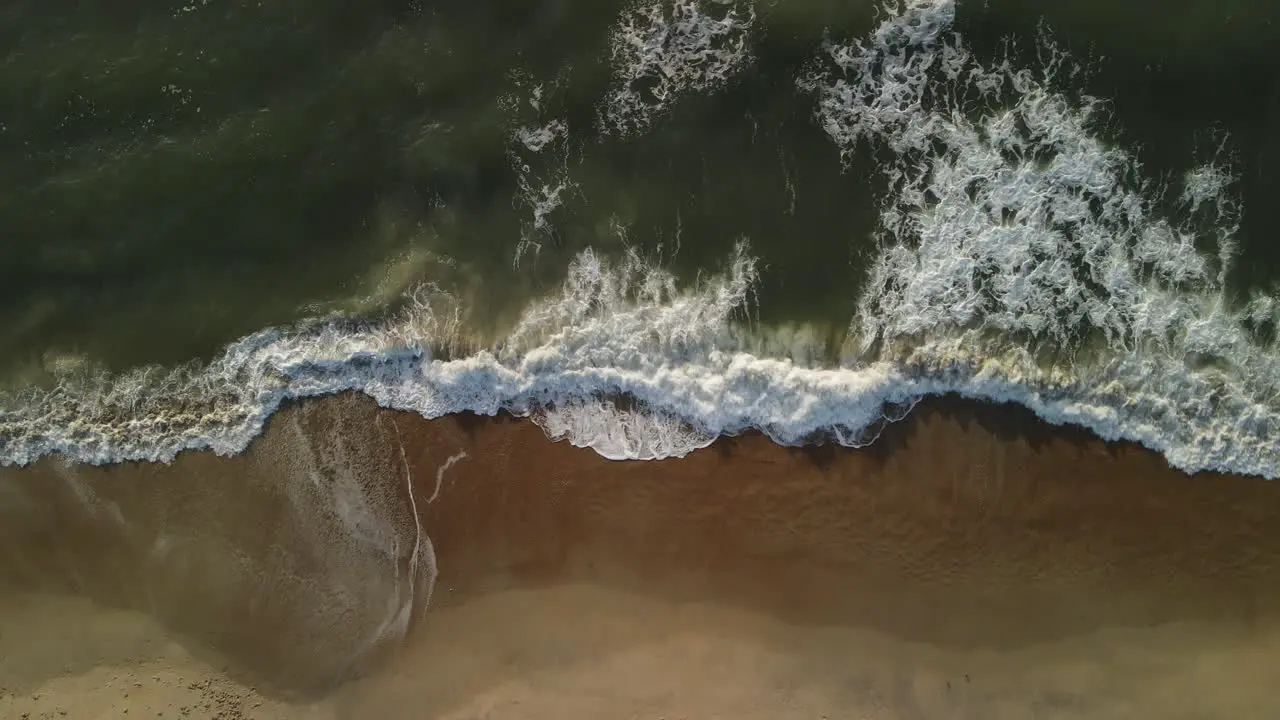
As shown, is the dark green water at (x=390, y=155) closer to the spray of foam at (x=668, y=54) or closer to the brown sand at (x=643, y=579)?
the spray of foam at (x=668, y=54)

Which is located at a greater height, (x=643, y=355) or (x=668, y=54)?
(x=668, y=54)

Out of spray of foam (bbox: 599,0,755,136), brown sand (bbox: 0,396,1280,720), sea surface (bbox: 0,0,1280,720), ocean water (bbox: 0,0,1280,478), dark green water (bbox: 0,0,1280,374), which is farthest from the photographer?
spray of foam (bbox: 599,0,755,136)

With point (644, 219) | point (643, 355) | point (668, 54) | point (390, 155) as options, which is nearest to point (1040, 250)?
point (644, 219)

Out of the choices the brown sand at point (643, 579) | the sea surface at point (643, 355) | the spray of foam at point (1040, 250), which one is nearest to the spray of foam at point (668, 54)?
the sea surface at point (643, 355)

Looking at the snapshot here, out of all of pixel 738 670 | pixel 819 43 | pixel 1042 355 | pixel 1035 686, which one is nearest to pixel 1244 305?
pixel 1042 355

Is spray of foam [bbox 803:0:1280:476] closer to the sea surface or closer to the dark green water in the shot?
the sea surface

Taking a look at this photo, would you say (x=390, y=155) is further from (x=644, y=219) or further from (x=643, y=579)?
(x=643, y=579)

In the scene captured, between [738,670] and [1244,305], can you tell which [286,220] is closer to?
[738,670]

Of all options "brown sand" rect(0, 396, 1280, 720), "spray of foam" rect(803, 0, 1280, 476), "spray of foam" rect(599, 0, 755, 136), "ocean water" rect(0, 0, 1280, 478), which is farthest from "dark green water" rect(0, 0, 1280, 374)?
"brown sand" rect(0, 396, 1280, 720)
